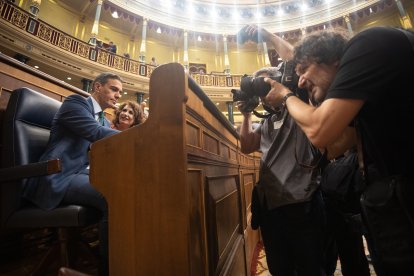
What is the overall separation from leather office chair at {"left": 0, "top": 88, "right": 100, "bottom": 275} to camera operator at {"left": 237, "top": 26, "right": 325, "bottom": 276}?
2.85 ft

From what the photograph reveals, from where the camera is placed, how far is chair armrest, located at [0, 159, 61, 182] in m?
1.00

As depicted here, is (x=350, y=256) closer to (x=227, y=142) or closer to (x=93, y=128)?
Answer: (x=227, y=142)

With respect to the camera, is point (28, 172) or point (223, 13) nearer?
point (28, 172)

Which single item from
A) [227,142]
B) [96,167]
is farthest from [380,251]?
[227,142]

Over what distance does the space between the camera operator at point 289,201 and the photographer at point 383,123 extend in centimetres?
32

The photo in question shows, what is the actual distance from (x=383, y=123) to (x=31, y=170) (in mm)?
1352

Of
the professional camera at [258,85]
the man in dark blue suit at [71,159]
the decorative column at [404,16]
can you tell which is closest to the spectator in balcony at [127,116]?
the man in dark blue suit at [71,159]

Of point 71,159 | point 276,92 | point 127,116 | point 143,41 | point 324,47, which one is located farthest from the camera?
point 143,41

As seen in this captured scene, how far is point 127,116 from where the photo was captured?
7.23 ft

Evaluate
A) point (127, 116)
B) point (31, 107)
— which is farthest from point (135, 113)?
point (31, 107)

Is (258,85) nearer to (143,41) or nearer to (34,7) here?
(34,7)

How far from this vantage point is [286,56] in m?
1.17

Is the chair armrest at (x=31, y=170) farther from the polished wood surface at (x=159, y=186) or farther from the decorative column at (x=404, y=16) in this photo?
the decorative column at (x=404, y=16)

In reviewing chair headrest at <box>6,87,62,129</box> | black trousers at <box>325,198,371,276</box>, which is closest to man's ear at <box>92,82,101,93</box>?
chair headrest at <box>6,87,62,129</box>
